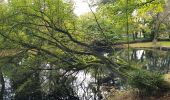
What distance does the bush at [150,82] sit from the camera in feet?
46.2

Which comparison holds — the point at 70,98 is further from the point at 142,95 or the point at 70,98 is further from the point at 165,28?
the point at 165,28

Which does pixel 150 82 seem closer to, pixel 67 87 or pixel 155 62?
pixel 67 87

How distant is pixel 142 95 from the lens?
14734 mm

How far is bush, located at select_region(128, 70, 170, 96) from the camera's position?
46.2 feet

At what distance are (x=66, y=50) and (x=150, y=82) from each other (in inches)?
205

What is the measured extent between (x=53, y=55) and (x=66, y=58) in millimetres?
795

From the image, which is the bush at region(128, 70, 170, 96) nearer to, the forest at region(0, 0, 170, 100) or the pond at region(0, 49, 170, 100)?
the forest at region(0, 0, 170, 100)

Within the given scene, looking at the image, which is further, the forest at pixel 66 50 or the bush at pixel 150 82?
the forest at pixel 66 50

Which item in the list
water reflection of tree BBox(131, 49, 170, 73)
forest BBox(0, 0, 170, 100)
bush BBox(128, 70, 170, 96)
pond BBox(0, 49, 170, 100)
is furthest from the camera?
water reflection of tree BBox(131, 49, 170, 73)

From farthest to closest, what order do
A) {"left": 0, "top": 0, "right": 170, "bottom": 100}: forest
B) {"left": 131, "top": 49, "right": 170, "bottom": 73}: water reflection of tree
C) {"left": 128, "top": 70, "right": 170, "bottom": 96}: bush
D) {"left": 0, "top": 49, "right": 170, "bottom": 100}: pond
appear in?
{"left": 131, "top": 49, "right": 170, "bottom": 73}: water reflection of tree, {"left": 0, "top": 49, "right": 170, "bottom": 100}: pond, {"left": 0, "top": 0, "right": 170, "bottom": 100}: forest, {"left": 128, "top": 70, "right": 170, "bottom": 96}: bush

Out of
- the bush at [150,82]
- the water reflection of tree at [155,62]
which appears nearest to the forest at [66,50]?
the bush at [150,82]

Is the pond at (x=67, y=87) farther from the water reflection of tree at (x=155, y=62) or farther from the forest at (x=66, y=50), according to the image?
the water reflection of tree at (x=155, y=62)

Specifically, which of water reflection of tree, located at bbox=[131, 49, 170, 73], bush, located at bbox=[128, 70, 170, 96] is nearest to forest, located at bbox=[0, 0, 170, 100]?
bush, located at bbox=[128, 70, 170, 96]

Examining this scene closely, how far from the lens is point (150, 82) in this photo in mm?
14000
